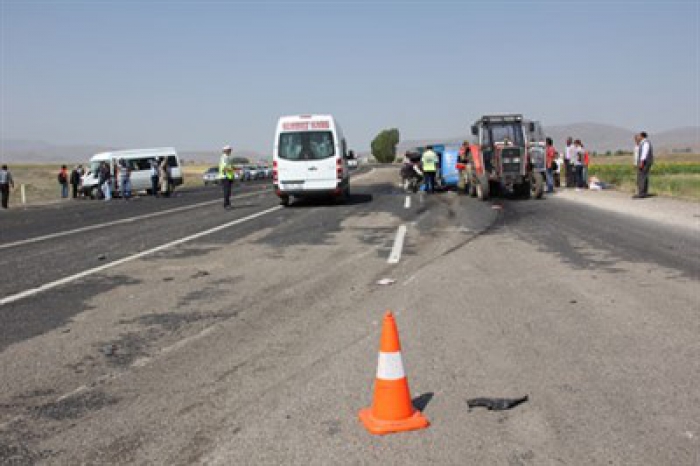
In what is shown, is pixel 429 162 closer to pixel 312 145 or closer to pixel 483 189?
pixel 483 189

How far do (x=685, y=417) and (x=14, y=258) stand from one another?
396 inches

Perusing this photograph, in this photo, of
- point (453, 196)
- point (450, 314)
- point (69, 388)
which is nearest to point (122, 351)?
point (69, 388)

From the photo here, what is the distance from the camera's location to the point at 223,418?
407cm

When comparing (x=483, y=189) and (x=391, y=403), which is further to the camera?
(x=483, y=189)

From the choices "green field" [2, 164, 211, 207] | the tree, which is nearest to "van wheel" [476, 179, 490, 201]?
"green field" [2, 164, 211, 207]

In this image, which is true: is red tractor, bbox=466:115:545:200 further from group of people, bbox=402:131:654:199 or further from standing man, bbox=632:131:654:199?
standing man, bbox=632:131:654:199

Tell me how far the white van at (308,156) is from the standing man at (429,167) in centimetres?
630

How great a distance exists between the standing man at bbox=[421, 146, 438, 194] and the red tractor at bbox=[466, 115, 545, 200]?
3.11 meters

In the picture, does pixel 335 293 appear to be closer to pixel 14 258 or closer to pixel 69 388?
pixel 69 388

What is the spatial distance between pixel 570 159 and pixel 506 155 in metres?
6.05

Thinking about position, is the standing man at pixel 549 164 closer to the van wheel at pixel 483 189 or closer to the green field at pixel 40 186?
the van wheel at pixel 483 189

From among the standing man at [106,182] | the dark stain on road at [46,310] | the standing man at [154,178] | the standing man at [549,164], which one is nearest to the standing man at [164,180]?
the standing man at [154,178]

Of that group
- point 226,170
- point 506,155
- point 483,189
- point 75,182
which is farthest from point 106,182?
point 506,155

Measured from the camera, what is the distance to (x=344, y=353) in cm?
529
